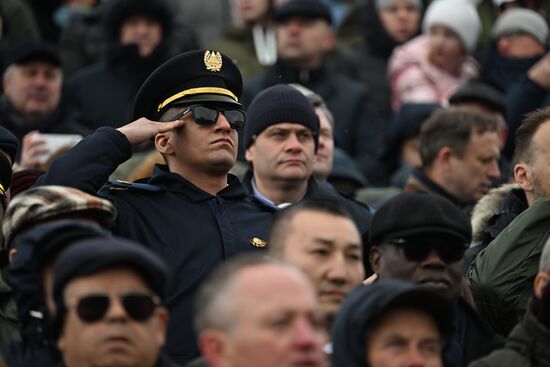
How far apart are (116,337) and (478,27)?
30.3 feet

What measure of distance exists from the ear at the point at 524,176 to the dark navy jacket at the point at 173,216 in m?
1.73

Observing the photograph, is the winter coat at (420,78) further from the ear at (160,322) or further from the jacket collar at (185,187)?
the ear at (160,322)

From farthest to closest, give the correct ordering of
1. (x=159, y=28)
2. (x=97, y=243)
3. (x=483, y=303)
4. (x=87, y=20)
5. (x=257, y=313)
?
(x=87, y=20) → (x=159, y=28) → (x=483, y=303) → (x=97, y=243) → (x=257, y=313)

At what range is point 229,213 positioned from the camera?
9969 mm

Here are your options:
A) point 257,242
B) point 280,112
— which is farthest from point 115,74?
point 257,242

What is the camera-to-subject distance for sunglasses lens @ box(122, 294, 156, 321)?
7.59 meters

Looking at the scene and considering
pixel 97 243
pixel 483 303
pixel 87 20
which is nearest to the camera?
pixel 97 243

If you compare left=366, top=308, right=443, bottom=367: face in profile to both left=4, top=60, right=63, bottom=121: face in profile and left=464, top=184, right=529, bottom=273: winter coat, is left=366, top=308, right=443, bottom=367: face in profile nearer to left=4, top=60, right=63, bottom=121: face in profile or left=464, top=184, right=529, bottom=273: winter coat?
left=464, top=184, right=529, bottom=273: winter coat

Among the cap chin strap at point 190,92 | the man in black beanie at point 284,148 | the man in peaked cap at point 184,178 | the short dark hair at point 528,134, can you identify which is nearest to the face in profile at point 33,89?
the man in black beanie at point 284,148

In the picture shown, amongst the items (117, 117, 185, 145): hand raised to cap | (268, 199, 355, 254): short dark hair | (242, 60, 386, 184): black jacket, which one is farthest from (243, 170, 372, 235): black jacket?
(242, 60, 386, 184): black jacket

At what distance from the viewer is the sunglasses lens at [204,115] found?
394 inches

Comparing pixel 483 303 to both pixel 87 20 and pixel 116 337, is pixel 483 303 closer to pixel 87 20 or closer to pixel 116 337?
pixel 116 337

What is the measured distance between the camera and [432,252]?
9250 millimetres

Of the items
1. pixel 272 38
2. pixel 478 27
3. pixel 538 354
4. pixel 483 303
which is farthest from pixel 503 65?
pixel 538 354
